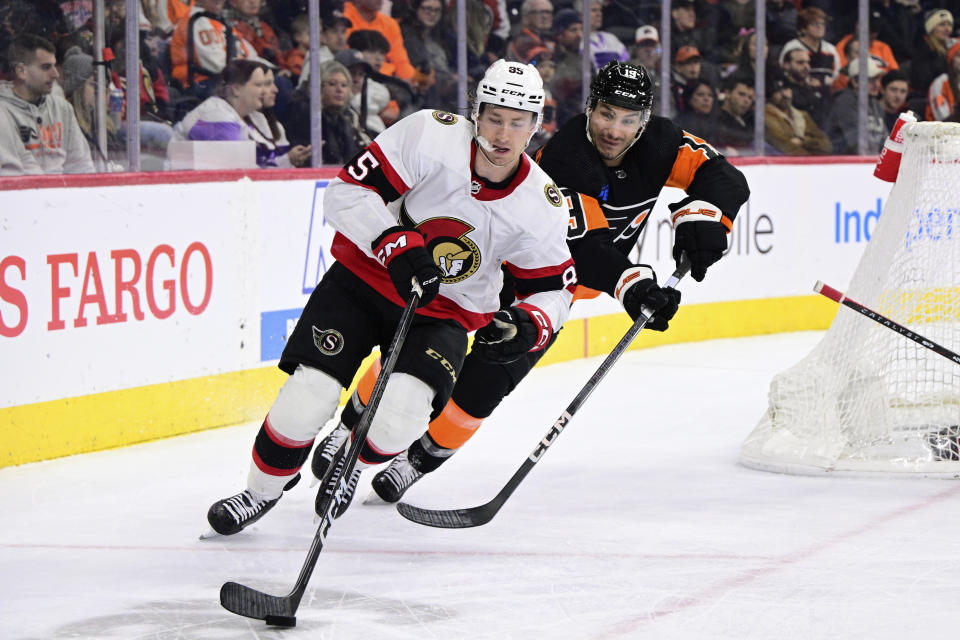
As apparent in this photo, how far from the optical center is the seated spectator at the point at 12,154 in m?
3.71

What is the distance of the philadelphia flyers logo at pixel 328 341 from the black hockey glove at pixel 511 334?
286mm

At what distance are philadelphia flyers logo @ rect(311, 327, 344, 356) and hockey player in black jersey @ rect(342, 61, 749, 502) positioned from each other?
1.24 feet

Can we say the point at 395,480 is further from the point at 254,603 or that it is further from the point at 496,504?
the point at 254,603

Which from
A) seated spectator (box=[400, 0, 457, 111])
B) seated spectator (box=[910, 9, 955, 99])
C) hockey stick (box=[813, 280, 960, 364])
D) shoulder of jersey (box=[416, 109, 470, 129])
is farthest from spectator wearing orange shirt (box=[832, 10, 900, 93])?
shoulder of jersey (box=[416, 109, 470, 129])

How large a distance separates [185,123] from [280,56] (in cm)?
59

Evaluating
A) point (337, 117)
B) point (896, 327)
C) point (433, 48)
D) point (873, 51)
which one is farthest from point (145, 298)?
point (873, 51)

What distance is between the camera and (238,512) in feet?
9.46

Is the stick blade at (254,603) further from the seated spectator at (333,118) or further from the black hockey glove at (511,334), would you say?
the seated spectator at (333,118)

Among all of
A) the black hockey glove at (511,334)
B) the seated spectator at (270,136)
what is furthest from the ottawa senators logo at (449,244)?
the seated spectator at (270,136)

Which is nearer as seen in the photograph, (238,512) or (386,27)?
(238,512)

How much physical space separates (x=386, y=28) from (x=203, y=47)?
3.36ft

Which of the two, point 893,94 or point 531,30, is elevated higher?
point 531,30

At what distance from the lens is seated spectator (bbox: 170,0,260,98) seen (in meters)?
4.42

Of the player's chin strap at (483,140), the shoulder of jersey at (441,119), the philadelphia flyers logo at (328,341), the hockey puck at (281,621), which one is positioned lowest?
the hockey puck at (281,621)
